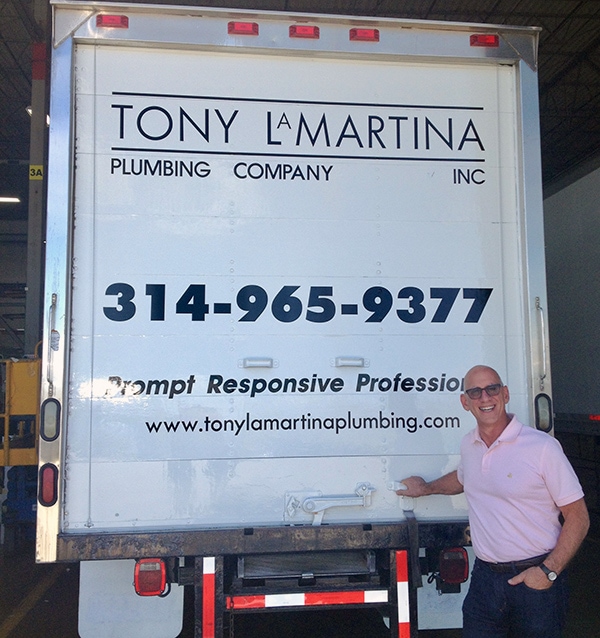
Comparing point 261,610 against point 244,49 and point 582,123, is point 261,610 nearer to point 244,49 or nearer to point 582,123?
point 244,49

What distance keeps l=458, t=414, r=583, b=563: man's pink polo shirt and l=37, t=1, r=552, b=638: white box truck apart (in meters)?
0.34

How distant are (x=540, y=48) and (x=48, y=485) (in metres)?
12.0

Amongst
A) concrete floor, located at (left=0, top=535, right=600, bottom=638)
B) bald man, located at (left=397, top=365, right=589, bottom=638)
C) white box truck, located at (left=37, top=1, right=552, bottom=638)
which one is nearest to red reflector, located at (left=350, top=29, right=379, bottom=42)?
white box truck, located at (left=37, top=1, right=552, bottom=638)

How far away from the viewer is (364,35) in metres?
3.21

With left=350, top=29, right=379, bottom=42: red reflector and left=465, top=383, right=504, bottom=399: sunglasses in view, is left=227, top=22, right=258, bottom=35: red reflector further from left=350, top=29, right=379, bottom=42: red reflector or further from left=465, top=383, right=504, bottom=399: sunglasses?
left=465, top=383, right=504, bottom=399: sunglasses

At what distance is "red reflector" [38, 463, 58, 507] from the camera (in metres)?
2.85

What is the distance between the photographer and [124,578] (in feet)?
10.0

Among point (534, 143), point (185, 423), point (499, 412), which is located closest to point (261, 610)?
point (185, 423)

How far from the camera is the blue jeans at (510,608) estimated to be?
2578mm

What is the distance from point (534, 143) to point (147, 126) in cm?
179

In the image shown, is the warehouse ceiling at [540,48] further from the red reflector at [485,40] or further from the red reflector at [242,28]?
the red reflector at [242,28]

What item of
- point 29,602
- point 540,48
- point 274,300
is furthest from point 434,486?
point 540,48

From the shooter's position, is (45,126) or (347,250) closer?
(347,250)

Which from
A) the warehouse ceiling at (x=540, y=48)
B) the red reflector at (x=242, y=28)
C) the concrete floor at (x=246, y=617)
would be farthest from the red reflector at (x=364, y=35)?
the warehouse ceiling at (x=540, y=48)
